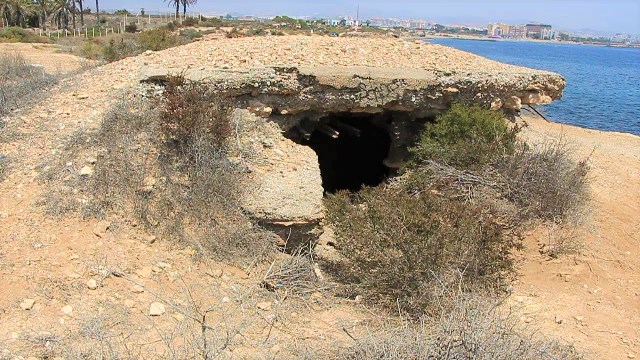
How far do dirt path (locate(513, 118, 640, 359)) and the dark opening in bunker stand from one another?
182 inches

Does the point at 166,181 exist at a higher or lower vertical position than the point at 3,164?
lower

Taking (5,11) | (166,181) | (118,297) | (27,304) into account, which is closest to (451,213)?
(166,181)

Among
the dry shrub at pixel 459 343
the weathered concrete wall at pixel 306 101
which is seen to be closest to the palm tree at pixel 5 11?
the weathered concrete wall at pixel 306 101

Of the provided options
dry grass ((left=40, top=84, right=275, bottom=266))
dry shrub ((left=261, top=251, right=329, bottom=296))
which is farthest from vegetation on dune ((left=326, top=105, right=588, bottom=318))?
dry grass ((left=40, top=84, right=275, bottom=266))

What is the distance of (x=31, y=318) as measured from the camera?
15.1 ft

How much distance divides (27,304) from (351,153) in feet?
30.3

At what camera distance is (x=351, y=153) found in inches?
519

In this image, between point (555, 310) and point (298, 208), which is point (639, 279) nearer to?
point (555, 310)

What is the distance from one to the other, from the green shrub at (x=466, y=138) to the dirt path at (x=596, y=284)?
1.45 meters

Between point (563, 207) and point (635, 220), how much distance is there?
1.62 metres

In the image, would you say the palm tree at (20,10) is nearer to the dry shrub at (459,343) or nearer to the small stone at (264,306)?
the small stone at (264,306)

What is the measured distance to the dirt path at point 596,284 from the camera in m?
5.34

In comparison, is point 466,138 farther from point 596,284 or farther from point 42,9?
point 42,9

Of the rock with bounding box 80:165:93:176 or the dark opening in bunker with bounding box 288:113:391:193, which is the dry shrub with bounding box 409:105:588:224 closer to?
the dark opening in bunker with bounding box 288:113:391:193
